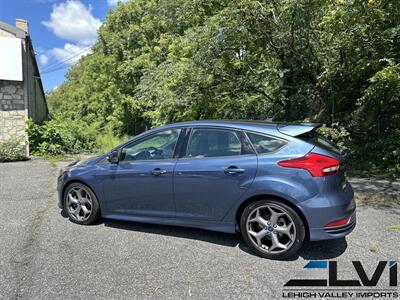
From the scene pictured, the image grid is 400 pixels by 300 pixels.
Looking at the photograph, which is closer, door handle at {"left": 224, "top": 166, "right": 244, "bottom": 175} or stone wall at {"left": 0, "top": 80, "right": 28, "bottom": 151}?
door handle at {"left": 224, "top": 166, "right": 244, "bottom": 175}

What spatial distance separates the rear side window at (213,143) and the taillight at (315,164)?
631mm

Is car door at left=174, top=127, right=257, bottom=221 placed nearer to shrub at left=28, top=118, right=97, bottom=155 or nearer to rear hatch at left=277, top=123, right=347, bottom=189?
rear hatch at left=277, top=123, right=347, bottom=189

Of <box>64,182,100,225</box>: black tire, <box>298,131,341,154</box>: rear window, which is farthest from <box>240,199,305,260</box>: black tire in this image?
<box>64,182,100,225</box>: black tire

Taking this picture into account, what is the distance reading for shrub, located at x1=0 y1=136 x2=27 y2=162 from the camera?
1171 centimetres

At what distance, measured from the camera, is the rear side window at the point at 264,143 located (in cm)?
377

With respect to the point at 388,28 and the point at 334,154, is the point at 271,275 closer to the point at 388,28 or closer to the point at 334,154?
the point at 334,154

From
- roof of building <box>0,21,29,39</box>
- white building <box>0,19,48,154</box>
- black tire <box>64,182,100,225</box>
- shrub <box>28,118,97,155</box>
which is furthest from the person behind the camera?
shrub <box>28,118,97,155</box>

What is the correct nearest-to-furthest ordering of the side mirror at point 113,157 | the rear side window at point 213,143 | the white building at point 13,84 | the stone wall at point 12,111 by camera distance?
the rear side window at point 213,143, the side mirror at point 113,157, the white building at point 13,84, the stone wall at point 12,111

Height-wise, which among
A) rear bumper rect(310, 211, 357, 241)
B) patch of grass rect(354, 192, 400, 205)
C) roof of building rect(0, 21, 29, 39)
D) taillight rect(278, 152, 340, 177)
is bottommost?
patch of grass rect(354, 192, 400, 205)

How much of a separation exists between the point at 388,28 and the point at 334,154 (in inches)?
256

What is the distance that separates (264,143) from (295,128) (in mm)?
412

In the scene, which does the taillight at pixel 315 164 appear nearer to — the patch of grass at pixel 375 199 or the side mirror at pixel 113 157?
the side mirror at pixel 113 157

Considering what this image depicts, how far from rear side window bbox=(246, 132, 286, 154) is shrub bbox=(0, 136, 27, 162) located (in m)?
10.8

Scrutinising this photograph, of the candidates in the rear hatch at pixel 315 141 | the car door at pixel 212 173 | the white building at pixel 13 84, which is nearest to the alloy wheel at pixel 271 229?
the car door at pixel 212 173
